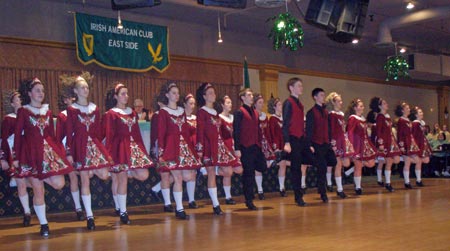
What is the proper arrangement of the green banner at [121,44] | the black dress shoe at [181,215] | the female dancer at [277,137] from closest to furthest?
the black dress shoe at [181,215], the female dancer at [277,137], the green banner at [121,44]

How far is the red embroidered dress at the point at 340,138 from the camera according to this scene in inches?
319

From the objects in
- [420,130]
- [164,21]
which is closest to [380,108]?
[420,130]

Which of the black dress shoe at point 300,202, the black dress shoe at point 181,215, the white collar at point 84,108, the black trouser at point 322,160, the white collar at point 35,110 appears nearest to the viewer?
the white collar at point 35,110

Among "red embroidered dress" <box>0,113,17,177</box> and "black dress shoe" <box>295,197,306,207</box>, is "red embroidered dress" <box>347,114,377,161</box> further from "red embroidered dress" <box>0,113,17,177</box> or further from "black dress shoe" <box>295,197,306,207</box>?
"red embroidered dress" <box>0,113,17,177</box>

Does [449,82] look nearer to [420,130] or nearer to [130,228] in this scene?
[420,130]

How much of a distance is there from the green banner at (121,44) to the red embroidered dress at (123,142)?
5082mm

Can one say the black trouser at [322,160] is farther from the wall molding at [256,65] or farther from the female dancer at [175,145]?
the wall molding at [256,65]

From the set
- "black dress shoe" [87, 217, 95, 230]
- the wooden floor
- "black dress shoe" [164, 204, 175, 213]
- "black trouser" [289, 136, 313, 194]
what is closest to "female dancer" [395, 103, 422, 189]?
the wooden floor

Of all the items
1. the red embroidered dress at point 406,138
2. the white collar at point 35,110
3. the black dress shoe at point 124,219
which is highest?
the white collar at point 35,110

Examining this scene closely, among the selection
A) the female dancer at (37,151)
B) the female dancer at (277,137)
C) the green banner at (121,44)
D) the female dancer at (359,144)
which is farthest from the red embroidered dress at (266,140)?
the female dancer at (37,151)

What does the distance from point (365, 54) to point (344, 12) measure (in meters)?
10.2

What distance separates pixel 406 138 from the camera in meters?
9.23

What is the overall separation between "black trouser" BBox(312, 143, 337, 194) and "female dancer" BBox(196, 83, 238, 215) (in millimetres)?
1125

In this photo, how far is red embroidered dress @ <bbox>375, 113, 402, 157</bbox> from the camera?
28.7 ft
